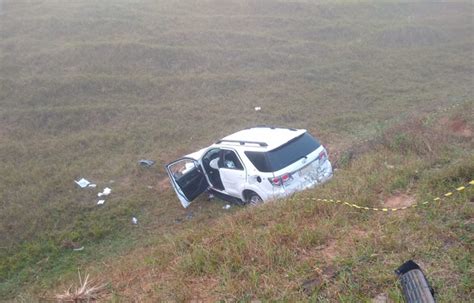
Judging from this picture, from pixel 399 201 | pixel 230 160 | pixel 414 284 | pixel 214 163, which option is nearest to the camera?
pixel 414 284

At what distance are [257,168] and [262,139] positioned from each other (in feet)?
2.13

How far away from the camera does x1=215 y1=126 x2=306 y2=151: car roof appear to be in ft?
27.4

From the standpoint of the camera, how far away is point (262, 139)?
8.68 metres

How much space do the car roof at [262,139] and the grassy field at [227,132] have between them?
1.19 metres

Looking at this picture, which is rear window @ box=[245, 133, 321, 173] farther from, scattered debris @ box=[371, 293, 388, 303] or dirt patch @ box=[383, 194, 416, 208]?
scattered debris @ box=[371, 293, 388, 303]

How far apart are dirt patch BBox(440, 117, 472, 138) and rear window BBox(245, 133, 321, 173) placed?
3.10 metres

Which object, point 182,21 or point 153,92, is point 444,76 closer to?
point 153,92

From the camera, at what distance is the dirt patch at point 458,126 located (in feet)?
A: 29.8

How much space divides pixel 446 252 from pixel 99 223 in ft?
23.3

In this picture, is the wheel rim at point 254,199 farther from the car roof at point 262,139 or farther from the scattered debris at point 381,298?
the scattered debris at point 381,298

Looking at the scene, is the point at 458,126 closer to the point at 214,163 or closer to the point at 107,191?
the point at 214,163

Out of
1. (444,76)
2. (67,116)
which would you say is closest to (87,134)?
(67,116)

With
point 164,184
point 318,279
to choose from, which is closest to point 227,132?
point 164,184

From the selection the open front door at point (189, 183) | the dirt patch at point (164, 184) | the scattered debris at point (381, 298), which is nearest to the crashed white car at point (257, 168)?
the open front door at point (189, 183)
